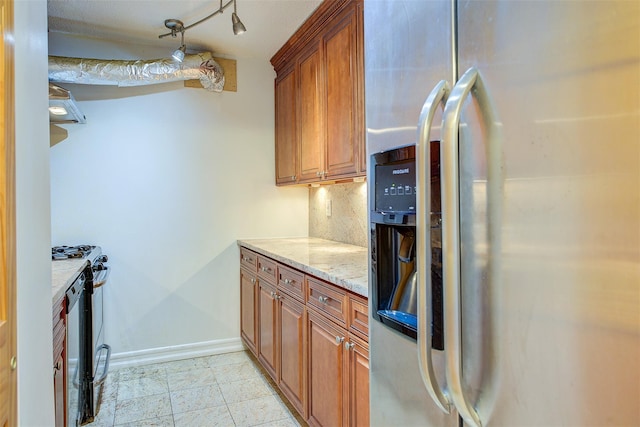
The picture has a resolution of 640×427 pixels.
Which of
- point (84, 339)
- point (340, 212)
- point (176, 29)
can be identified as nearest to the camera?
point (84, 339)

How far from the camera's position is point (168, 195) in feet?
10.4

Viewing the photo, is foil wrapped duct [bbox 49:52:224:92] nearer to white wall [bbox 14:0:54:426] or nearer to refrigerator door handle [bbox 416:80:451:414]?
white wall [bbox 14:0:54:426]

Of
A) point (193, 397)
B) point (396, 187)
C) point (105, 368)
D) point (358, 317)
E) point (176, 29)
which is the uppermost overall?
point (176, 29)

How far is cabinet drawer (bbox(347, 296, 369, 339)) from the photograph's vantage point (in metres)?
1.44

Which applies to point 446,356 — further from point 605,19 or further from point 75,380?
point 75,380

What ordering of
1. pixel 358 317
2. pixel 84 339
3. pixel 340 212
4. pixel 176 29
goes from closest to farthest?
1. pixel 358 317
2. pixel 84 339
3. pixel 176 29
4. pixel 340 212

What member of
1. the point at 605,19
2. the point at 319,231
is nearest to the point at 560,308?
the point at 605,19

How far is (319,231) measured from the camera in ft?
11.1

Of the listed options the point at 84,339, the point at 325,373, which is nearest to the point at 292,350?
the point at 325,373

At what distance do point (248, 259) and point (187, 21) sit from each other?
5.86 feet

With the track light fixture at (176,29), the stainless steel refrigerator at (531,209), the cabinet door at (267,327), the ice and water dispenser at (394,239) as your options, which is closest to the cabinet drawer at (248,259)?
the cabinet door at (267,327)

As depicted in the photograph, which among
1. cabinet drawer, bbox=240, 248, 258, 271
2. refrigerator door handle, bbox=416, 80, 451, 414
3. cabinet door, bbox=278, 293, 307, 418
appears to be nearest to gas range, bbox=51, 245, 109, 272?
cabinet drawer, bbox=240, 248, 258, 271

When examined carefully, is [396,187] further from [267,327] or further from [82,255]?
[82,255]

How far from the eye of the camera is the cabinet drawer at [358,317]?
144 centimetres
